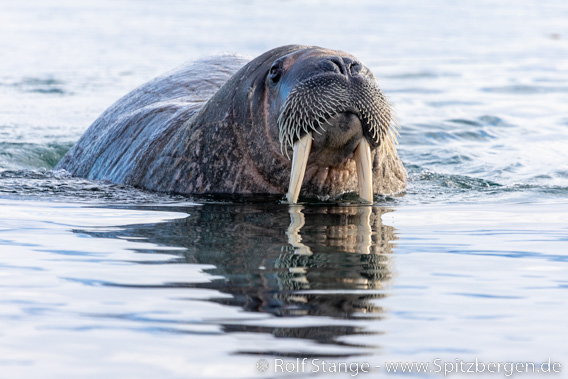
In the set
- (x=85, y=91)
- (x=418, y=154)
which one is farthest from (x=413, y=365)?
(x=85, y=91)

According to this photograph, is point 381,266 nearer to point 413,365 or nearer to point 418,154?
point 413,365

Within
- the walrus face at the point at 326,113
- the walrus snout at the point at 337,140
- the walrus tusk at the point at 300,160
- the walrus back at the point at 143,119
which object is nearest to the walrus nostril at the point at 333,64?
the walrus face at the point at 326,113

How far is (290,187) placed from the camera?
6922 millimetres

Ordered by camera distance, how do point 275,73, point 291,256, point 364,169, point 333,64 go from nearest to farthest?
point 291,256 → point 333,64 → point 364,169 → point 275,73

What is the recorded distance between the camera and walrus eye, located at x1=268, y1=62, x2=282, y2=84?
23.6 feet

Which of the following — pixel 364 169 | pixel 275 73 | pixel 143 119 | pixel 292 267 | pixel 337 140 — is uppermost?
pixel 275 73

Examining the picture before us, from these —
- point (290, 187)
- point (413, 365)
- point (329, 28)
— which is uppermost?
point (329, 28)

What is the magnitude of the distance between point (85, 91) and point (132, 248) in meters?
11.6

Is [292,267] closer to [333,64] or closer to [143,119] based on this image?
[333,64]

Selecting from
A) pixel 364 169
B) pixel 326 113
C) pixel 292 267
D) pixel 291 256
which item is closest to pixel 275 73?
pixel 326 113

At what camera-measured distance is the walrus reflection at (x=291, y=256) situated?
4.39 metres

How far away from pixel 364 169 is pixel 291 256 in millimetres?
1633

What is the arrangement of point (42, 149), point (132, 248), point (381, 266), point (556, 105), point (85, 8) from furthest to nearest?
point (85, 8), point (556, 105), point (42, 149), point (132, 248), point (381, 266)

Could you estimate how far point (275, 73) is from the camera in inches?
285
